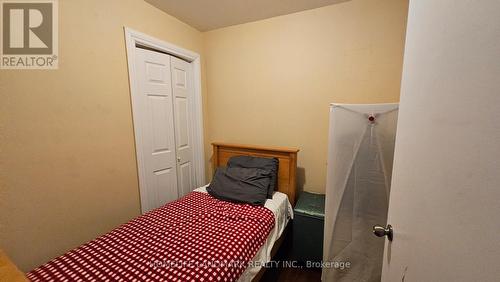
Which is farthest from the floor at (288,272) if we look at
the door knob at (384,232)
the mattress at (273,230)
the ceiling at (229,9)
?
the ceiling at (229,9)

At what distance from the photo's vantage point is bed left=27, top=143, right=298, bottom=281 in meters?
1.01

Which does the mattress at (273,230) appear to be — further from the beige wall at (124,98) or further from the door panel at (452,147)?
the door panel at (452,147)

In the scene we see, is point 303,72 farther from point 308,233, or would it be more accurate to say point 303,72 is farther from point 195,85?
point 308,233

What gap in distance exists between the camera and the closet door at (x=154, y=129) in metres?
1.83

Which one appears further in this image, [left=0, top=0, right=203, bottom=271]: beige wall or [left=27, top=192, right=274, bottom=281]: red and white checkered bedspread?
[left=0, top=0, right=203, bottom=271]: beige wall

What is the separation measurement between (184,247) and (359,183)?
1225 millimetres

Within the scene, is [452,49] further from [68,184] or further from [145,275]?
[68,184]

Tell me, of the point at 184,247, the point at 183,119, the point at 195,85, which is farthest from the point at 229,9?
the point at 184,247

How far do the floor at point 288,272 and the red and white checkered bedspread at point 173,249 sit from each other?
0.61m

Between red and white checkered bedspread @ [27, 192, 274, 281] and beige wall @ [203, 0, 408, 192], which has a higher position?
beige wall @ [203, 0, 408, 192]

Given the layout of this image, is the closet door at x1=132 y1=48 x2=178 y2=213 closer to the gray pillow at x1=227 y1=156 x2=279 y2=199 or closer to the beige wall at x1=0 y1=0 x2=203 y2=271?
the beige wall at x1=0 y1=0 x2=203 y2=271

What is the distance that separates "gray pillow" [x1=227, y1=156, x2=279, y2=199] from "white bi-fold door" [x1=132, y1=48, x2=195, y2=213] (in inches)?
27.3

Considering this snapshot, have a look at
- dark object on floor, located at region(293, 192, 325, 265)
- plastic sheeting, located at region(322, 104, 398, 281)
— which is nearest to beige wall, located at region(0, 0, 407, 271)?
dark object on floor, located at region(293, 192, 325, 265)

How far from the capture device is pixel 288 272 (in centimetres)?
185
